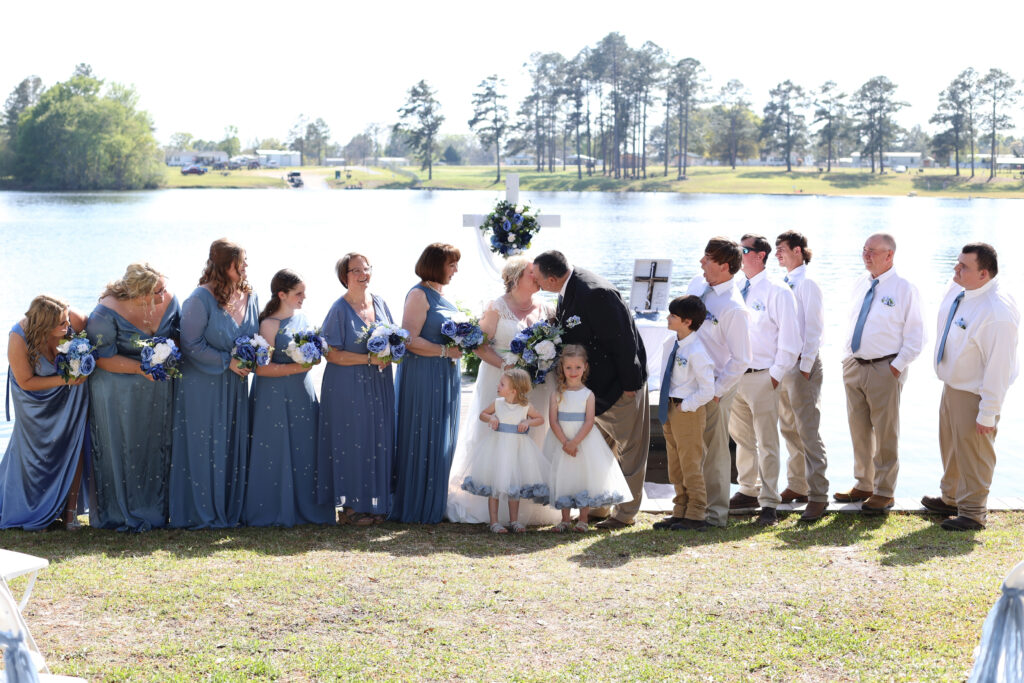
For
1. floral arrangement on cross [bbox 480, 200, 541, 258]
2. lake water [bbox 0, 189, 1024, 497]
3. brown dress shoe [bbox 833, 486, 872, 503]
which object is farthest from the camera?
lake water [bbox 0, 189, 1024, 497]

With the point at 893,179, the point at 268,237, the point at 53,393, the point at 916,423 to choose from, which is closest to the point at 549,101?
the point at 893,179

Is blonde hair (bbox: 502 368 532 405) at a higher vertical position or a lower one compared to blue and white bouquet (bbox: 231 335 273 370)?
lower

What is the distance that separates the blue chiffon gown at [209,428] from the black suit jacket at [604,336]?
2189 millimetres

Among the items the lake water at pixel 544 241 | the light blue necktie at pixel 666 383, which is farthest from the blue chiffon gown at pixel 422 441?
the lake water at pixel 544 241

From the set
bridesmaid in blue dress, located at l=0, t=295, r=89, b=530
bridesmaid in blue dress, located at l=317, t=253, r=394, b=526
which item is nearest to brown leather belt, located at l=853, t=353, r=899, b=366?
bridesmaid in blue dress, located at l=317, t=253, r=394, b=526

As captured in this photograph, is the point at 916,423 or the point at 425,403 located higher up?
the point at 425,403

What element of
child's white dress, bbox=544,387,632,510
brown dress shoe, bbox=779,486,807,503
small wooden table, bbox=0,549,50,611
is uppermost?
small wooden table, bbox=0,549,50,611

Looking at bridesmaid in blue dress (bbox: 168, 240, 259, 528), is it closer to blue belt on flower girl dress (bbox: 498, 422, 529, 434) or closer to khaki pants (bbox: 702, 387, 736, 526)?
blue belt on flower girl dress (bbox: 498, 422, 529, 434)

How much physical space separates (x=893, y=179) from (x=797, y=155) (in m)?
13.7

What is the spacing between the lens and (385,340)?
6969mm

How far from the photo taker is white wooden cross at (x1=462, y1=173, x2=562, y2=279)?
10.6 m

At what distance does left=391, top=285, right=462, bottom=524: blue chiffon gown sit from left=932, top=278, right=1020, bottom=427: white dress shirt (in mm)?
3423

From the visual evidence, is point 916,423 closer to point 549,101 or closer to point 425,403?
point 425,403

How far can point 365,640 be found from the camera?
4.90 m
